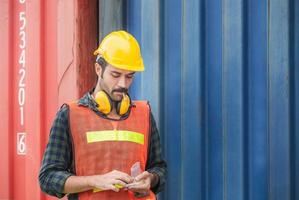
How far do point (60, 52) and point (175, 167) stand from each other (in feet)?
3.88

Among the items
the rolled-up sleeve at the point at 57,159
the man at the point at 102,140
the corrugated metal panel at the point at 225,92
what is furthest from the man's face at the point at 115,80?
the corrugated metal panel at the point at 225,92

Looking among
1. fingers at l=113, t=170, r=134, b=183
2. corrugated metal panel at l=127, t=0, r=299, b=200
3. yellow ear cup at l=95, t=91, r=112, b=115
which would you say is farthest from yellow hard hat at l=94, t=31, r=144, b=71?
corrugated metal panel at l=127, t=0, r=299, b=200

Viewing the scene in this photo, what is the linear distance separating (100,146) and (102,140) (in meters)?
0.03

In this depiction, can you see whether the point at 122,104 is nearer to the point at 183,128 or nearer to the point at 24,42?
the point at 183,128

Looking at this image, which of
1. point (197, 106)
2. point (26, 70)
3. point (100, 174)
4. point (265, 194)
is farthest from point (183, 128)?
point (26, 70)

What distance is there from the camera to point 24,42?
4.23m

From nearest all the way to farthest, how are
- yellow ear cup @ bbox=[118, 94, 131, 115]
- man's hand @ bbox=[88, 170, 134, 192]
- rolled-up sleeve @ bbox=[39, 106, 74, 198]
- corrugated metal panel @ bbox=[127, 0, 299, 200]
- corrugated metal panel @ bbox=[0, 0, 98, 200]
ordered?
man's hand @ bbox=[88, 170, 134, 192] → rolled-up sleeve @ bbox=[39, 106, 74, 198] → yellow ear cup @ bbox=[118, 94, 131, 115] → corrugated metal panel @ bbox=[127, 0, 299, 200] → corrugated metal panel @ bbox=[0, 0, 98, 200]

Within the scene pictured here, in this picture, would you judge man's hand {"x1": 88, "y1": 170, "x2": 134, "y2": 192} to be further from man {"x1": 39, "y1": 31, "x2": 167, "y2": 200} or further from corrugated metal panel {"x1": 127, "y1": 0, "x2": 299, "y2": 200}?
corrugated metal panel {"x1": 127, "y1": 0, "x2": 299, "y2": 200}

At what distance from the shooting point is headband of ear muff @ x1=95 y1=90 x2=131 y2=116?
8.66 feet

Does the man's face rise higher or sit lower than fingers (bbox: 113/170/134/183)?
higher

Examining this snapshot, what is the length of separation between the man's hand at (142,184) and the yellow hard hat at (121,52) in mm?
511

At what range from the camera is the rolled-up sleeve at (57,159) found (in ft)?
8.39

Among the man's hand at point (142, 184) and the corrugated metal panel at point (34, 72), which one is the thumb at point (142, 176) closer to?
the man's hand at point (142, 184)

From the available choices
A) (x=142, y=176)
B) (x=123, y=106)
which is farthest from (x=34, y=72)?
(x=142, y=176)
